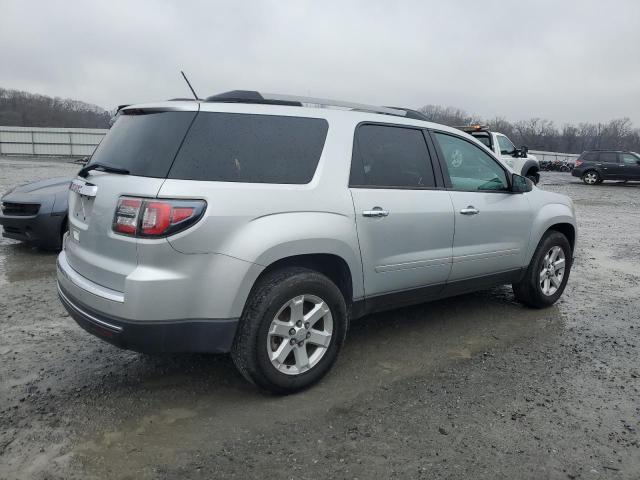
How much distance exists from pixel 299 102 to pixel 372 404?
202 centimetres

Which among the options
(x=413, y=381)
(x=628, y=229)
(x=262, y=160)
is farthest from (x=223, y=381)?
(x=628, y=229)

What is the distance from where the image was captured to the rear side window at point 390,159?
3602 millimetres

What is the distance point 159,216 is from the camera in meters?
2.74

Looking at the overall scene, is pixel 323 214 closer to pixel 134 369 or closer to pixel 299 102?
pixel 299 102

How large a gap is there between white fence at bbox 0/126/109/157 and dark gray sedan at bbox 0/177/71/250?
38.8 m

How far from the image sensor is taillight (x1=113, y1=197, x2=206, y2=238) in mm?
2738

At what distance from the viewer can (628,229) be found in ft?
36.0

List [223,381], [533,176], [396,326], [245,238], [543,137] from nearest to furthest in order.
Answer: [245,238]
[223,381]
[396,326]
[533,176]
[543,137]

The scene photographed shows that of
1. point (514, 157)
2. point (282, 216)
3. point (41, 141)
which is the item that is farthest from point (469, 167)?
point (41, 141)

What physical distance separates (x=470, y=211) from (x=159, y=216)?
255 centimetres

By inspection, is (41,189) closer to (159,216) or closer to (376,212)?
(159,216)

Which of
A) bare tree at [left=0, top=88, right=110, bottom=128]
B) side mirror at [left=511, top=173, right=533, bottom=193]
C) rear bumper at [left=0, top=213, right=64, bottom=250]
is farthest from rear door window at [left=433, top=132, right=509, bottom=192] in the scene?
bare tree at [left=0, top=88, right=110, bottom=128]

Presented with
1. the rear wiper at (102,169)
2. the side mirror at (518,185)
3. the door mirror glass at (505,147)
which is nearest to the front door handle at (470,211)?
the side mirror at (518,185)

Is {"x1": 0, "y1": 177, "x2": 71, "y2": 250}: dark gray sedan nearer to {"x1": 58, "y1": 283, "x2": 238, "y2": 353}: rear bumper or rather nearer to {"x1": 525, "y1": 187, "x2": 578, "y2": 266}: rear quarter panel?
{"x1": 58, "y1": 283, "x2": 238, "y2": 353}: rear bumper
